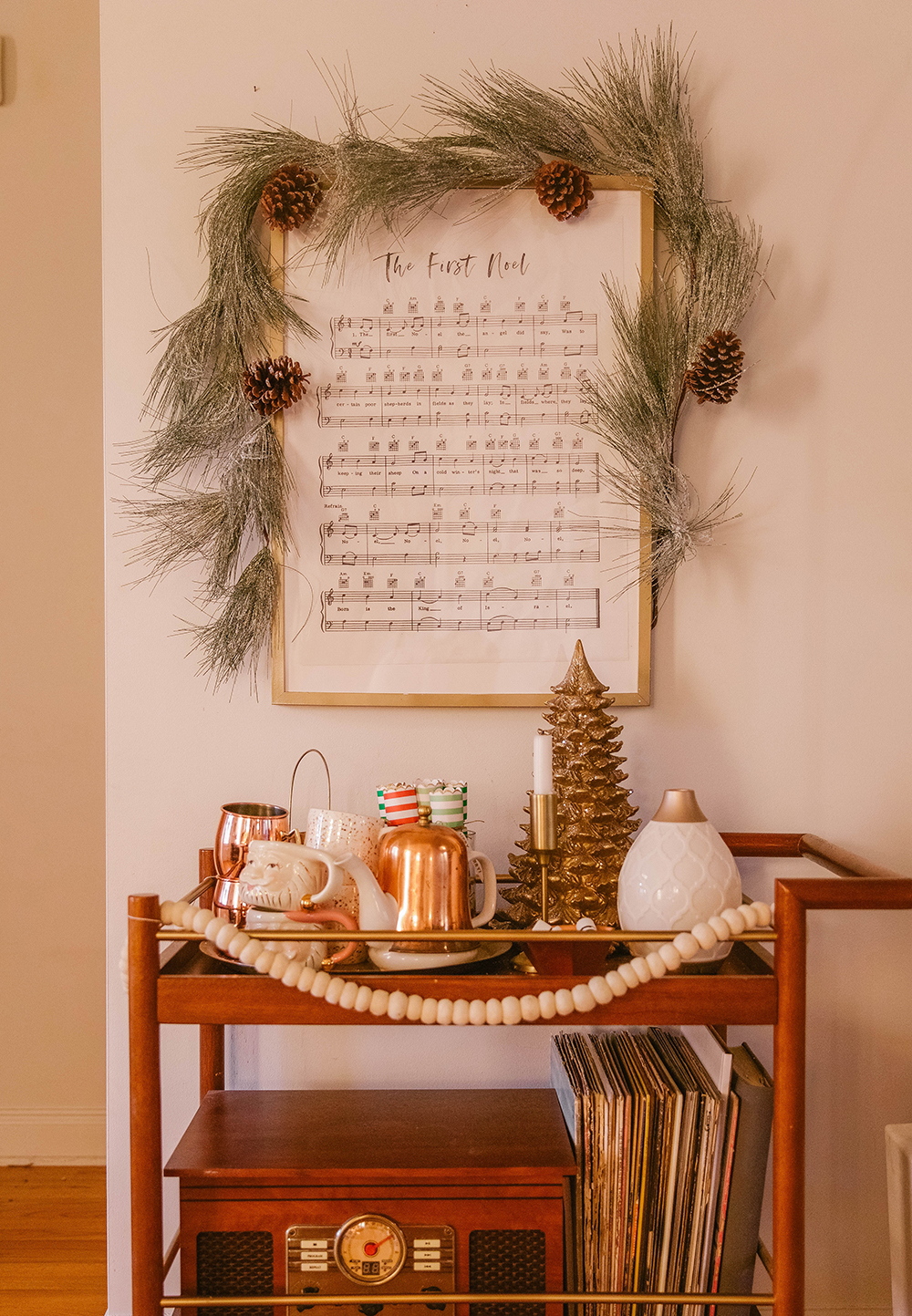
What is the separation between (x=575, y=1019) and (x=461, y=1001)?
0.12 metres

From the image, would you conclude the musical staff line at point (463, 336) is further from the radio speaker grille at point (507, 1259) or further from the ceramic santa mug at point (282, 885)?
the radio speaker grille at point (507, 1259)

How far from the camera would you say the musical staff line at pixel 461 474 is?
1270mm

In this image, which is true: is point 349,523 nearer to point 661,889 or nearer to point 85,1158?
point 661,889

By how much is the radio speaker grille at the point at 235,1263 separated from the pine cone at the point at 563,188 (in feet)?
4.36

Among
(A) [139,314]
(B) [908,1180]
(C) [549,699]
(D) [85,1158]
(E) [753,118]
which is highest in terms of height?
(E) [753,118]

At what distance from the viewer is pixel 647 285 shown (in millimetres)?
1253

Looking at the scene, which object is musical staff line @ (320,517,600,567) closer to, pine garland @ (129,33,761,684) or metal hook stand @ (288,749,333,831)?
pine garland @ (129,33,761,684)

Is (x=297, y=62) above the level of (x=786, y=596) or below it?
above

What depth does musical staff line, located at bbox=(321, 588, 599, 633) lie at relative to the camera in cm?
127

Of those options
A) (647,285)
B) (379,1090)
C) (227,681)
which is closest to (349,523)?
(227,681)

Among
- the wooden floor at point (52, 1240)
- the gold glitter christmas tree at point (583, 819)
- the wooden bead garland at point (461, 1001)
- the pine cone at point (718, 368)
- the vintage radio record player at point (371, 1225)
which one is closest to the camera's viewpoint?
the wooden bead garland at point (461, 1001)

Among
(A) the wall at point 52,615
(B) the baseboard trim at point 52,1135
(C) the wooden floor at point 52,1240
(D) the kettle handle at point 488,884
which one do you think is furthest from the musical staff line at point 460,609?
(B) the baseboard trim at point 52,1135

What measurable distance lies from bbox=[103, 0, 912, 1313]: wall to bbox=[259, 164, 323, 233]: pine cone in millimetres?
113

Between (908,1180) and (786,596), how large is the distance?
2.53 feet
